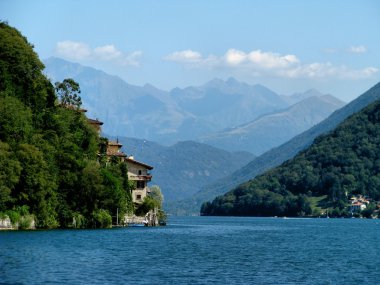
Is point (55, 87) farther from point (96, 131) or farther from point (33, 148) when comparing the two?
point (33, 148)

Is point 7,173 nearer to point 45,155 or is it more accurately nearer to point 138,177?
point 45,155

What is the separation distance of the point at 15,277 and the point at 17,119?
51369 mm

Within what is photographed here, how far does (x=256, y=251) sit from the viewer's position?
82.8 m

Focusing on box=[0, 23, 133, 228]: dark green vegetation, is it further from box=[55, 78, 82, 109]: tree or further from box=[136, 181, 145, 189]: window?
box=[136, 181, 145, 189]: window

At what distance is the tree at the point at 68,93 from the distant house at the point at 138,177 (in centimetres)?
1792

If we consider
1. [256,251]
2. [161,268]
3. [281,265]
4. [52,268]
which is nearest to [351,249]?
[256,251]

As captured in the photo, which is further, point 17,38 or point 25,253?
point 17,38

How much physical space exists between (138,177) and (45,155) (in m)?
40.8

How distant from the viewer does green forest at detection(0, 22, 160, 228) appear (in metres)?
98.6

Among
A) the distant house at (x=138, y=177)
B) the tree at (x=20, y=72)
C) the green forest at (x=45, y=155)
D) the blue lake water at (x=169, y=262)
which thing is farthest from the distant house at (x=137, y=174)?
the blue lake water at (x=169, y=262)

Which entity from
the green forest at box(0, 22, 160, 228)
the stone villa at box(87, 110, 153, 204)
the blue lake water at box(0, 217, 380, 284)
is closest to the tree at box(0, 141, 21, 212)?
the green forest at box(0, 22, 160, 228)

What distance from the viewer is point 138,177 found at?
146 m

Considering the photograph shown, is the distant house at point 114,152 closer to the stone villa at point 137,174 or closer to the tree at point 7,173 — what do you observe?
the stone villa at point 137,174

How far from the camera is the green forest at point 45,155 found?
98625mm
